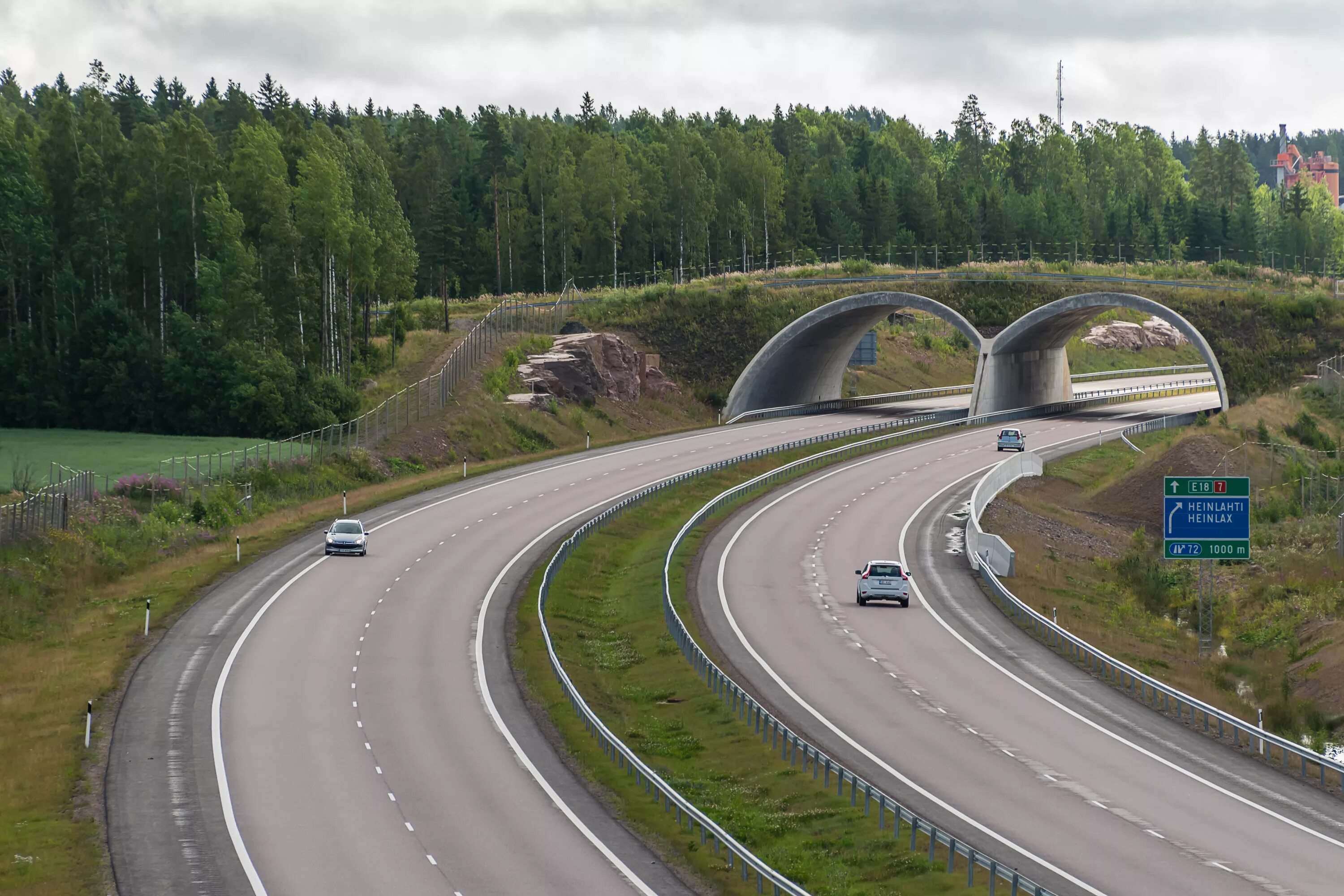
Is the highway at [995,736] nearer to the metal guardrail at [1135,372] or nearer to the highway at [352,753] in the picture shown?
the highway at [352,753]

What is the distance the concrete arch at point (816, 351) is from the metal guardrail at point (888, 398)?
932 millimetres

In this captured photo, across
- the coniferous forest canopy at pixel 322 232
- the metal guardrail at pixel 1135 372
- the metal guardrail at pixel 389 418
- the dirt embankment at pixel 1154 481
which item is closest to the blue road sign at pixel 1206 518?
the dirt embankment at pixel 1154 481

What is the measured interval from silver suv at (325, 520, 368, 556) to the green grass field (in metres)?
13.6

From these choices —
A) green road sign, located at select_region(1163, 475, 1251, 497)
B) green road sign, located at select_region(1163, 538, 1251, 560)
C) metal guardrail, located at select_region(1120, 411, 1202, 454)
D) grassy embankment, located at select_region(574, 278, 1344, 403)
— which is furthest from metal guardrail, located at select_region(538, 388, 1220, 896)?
grassy embankment, located at select_region(574, 278, 1344, 403)

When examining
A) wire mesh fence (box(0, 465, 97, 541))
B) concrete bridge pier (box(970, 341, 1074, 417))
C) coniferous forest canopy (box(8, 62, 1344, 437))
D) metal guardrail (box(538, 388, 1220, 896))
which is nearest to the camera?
metal guardrail (box(538, 388, 1220, 896))

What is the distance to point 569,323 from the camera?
103250 millimetres

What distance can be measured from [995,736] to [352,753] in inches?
516

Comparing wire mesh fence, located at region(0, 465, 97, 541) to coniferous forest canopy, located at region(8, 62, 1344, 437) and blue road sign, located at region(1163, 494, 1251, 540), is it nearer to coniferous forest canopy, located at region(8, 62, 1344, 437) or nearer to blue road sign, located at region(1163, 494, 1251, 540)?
coniferous forest canopy, located at region(8, 62, 1344, 437)

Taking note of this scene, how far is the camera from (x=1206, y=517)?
4531cm

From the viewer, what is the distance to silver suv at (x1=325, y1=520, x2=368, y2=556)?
52.5m

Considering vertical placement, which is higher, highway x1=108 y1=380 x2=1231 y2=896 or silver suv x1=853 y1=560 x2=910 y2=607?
silver suv x1=853 y1=560 x2=910 y2=607

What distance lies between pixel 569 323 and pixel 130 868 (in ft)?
266

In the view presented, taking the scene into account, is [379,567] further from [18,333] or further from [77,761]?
[18,333]

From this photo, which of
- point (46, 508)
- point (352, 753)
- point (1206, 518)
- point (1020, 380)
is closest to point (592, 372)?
point (1020, 380)
